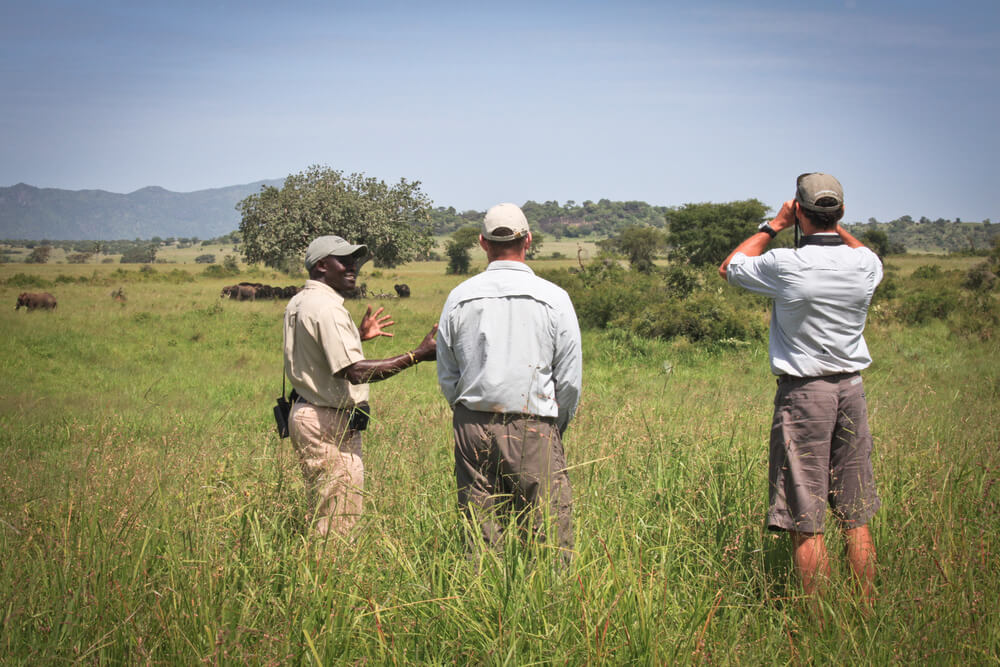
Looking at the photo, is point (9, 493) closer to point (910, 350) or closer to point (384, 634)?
point (384, 634)

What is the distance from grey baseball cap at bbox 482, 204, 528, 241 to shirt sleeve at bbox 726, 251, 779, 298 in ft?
3.22

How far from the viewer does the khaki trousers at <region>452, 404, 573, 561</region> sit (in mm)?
2873

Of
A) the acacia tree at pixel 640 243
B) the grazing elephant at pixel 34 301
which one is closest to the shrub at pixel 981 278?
the grazing elephant at pixel 34 301

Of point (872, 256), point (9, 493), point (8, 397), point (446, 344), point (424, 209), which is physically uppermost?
point (424, 209)

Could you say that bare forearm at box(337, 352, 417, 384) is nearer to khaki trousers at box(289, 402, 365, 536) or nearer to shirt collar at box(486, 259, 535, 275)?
khaki trousers at box(289, 402, 365, 536)

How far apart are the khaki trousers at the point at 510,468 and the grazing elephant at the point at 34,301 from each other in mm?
24372

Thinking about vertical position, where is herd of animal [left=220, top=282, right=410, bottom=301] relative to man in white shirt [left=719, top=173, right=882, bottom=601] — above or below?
below

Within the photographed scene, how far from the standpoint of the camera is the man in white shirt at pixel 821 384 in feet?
9.82

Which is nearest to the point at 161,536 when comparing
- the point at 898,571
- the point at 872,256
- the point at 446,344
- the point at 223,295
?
the point at 446,344

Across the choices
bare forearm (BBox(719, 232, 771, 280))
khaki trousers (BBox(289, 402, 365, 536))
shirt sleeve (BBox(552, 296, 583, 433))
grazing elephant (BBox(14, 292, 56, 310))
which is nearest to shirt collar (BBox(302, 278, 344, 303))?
khaki trousers (BBox(289, 402, 365, 536))

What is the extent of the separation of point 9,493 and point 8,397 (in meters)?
8.68

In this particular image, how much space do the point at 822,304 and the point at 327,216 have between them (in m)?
36.5

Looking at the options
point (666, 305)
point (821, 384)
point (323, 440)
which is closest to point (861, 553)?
point (821, 384)

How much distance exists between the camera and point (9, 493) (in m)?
2.91
